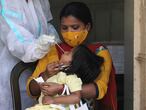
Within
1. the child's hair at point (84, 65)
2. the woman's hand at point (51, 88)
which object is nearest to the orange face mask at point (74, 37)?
the child's hair at point (84, 65)

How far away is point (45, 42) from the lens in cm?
212

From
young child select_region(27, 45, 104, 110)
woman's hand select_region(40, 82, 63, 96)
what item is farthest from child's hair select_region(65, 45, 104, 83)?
woman's hand select_region(40, 82, 63, 96)

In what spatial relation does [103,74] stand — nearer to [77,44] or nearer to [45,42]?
[77,44]

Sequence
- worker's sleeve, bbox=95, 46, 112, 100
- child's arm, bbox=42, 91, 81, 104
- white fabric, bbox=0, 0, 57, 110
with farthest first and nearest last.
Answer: white fabric, bbox=0, 0, 57, 110, worker's sleeve, bbox=95, 46, 112, 100, child's arm, bbox=42, 91, 81, 104

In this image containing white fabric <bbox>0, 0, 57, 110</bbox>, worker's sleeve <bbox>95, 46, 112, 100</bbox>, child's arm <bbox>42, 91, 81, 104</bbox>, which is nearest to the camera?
child's arm <bbox>42, 91, 81, 104</bbox>

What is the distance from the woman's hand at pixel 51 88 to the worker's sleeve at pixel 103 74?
216 millimetres

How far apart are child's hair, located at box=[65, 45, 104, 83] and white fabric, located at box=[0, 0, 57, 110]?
178 mm

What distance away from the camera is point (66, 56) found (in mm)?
2123

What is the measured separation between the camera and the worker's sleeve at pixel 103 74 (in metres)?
2.16

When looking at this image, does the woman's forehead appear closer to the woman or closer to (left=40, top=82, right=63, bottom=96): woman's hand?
the woman

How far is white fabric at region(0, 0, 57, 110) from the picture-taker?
2.26m

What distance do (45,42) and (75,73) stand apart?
21cm

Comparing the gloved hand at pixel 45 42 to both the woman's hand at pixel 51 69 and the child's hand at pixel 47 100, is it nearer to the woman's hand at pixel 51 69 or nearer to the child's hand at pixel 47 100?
the woman's hand at pixel 51 69

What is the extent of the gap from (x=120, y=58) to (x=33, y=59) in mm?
763
